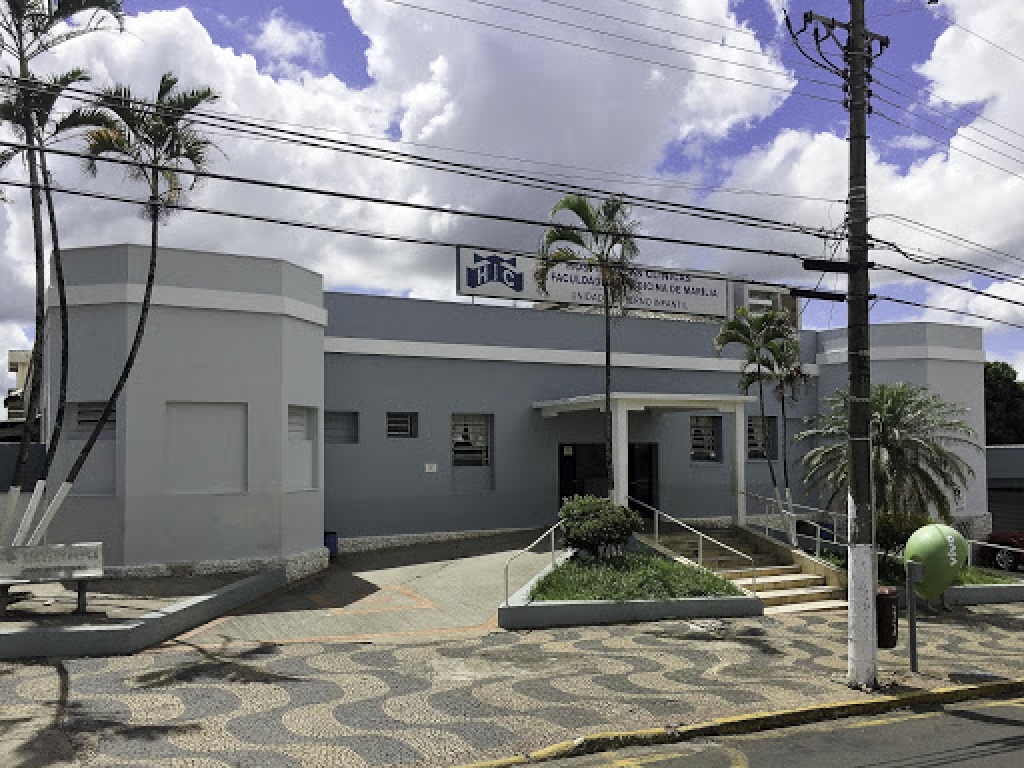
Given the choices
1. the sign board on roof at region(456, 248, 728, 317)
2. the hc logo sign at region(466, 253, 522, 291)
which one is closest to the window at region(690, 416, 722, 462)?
the sign board on roof at region(456, 248, 728, 317)

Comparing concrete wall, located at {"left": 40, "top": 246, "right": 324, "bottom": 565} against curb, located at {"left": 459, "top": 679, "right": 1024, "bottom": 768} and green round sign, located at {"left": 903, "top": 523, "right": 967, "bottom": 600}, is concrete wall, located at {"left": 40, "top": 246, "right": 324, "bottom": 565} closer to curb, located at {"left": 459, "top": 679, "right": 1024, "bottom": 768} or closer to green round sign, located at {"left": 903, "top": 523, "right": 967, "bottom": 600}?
curb, located at {"left": 459, "top": 679, "right": 1024, "bottom": 768}

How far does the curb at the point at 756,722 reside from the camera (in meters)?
8.34

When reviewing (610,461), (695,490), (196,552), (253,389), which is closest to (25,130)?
(253,389)

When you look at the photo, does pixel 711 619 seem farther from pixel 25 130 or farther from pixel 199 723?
pixel 25 130

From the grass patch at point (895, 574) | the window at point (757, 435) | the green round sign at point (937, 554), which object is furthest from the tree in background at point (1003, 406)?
the green round sign at point (937, 554)

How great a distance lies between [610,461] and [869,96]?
864cm

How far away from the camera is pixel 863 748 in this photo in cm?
870

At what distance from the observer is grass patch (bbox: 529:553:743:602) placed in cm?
1473

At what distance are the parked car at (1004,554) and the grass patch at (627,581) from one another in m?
13.5

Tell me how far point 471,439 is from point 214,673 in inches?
467

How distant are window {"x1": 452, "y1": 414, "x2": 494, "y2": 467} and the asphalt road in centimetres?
1300

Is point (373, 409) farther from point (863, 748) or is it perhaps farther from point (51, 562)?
point (863, 748)

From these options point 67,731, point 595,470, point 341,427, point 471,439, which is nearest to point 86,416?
point 341,427

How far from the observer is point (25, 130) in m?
14.0
